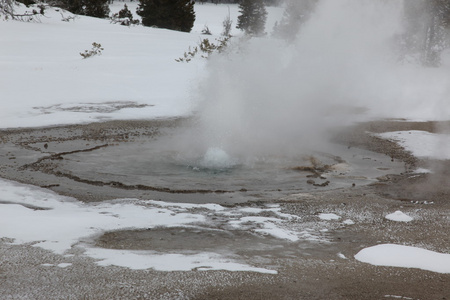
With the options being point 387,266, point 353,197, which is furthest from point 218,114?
point 387,266

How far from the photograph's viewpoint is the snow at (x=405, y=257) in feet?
13.8

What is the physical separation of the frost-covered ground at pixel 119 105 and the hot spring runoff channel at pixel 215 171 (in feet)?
2.23

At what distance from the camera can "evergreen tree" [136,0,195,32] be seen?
28.2 m

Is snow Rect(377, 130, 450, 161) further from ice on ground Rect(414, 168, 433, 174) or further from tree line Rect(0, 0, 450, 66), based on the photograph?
tree line Rect(0, 0, 450, 66)

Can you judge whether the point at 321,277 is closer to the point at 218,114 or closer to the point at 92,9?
the point at 218,114

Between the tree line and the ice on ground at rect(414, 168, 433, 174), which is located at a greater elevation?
the tree line

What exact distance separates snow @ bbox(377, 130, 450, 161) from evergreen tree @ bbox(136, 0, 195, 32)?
66.5 ft

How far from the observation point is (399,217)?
5.42 m

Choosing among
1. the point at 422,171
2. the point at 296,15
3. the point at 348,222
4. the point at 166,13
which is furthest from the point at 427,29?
the point at 348,222

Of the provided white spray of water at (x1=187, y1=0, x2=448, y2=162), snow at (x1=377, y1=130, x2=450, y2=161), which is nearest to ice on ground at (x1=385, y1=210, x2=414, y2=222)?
white spray of water at (x1=187, y1=0, x2=448, y2=162)

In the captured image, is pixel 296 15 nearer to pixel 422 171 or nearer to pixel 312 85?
pixel 312 85

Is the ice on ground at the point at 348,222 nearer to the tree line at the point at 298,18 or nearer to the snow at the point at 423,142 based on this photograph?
the snow at the point at 423,142

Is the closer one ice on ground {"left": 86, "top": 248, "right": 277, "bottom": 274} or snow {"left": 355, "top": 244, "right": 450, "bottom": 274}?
ice on ground {"left": 86, "top": 248, "right": 277, "bottom": 274}

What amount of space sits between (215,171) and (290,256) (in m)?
3.03
